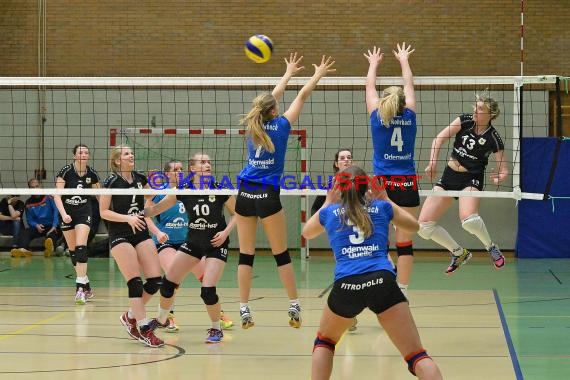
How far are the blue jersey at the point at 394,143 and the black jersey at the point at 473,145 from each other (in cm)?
117

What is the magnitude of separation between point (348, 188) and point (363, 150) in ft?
42.1

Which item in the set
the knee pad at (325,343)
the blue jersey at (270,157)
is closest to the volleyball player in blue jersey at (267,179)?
the blue jersey at (270,157)

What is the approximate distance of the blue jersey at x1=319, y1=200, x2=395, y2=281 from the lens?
18.3 ft

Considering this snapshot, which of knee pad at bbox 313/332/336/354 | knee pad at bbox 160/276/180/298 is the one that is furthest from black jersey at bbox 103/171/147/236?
knee pad at bbox 313/332/336/354

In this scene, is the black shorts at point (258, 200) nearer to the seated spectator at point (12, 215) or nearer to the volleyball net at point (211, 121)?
the volleyball net at point (211, 121)

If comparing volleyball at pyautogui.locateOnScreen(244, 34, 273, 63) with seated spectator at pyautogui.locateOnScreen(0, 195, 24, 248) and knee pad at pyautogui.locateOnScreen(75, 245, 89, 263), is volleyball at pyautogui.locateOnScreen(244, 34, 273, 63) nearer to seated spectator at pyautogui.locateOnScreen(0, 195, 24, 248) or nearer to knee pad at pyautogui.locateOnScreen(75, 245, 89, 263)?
knee pad at pyautogui.locateOnScreen(75, 245, 89, 263)

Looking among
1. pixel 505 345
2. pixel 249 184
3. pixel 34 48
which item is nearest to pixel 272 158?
pixel 249 184

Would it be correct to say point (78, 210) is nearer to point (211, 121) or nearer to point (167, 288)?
point (167, 288)

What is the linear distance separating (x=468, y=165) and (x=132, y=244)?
3762 millimetres

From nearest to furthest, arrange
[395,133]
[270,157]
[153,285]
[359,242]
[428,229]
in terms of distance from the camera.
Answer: [359,242], [270,157], [395,133], [153,285], [428,229]

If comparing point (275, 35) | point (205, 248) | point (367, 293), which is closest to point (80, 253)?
point (205, 248)

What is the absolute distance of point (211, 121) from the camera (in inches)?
768

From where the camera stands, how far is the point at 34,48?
1972 cm

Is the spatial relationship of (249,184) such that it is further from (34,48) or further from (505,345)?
(34,48)
